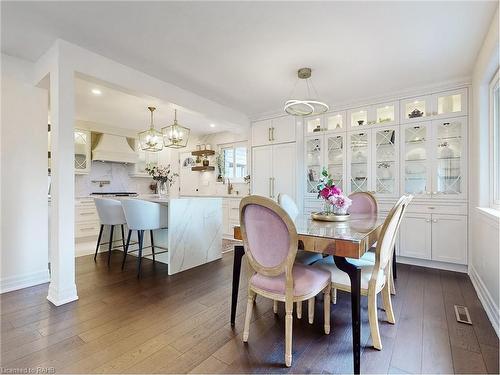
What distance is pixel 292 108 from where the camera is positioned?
2820mm

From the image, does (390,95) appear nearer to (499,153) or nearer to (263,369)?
(499,153)

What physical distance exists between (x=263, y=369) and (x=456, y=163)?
3.29m

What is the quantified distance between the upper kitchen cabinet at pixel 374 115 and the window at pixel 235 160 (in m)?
2.37

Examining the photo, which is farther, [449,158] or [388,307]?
[449,158]

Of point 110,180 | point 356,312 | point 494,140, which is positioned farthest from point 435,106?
point 110,180

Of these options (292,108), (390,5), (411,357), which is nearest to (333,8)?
(390,5)

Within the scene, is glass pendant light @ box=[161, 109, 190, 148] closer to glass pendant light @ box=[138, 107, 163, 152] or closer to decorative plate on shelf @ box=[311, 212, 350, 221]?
glass pendant light @ box=[138, 107, 163, 152]

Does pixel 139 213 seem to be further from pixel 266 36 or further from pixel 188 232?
pixel 266 36

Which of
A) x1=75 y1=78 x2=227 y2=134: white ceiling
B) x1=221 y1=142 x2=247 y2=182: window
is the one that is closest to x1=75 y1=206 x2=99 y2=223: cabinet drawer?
x1=75 y1=78 x2=227 y2=134: white ceiling

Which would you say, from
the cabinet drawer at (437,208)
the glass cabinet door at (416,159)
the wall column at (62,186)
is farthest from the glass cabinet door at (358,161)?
the wall column at (62,186)

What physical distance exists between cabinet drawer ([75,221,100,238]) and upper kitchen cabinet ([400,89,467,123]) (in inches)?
223

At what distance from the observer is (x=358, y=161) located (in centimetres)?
375

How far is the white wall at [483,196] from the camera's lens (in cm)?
192

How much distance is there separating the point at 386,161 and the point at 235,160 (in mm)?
3092
